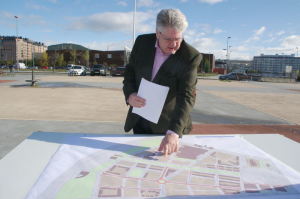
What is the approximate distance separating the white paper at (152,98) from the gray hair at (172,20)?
17.0 inches

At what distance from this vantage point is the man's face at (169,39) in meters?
1.67

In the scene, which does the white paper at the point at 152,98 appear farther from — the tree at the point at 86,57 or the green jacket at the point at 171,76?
the tree at the point at 86,57

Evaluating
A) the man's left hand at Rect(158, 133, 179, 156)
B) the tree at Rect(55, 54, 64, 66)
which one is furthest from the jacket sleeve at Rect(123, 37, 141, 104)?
the tree at Rect(55, 54, 64, 66)

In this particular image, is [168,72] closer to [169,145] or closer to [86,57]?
[169,145]

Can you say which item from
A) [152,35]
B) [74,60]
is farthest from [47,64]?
[152,35]

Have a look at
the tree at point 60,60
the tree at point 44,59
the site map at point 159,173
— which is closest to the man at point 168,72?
the site map at point 159,173

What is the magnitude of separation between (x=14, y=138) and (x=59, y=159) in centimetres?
389

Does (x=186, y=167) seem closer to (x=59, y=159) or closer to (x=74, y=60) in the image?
(x=59, y=159)

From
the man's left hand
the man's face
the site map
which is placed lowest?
the site map

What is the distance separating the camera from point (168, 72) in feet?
6.36

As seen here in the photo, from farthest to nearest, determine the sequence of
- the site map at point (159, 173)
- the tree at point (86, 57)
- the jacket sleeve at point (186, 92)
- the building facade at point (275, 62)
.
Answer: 1. the building facade at point (275, 62)
2. the tree at point (86, 57)
3. the jacket sleeve at point (186, 92)
4. the site map at point (159, 173)

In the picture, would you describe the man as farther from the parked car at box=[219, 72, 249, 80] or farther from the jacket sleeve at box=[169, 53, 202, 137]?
the parked car at box=[219, 72, 249, 80]

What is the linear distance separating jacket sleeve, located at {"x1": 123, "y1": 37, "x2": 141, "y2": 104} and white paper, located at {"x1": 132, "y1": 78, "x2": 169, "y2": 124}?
149 millimetres

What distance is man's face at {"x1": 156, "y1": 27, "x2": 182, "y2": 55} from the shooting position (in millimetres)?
1671
